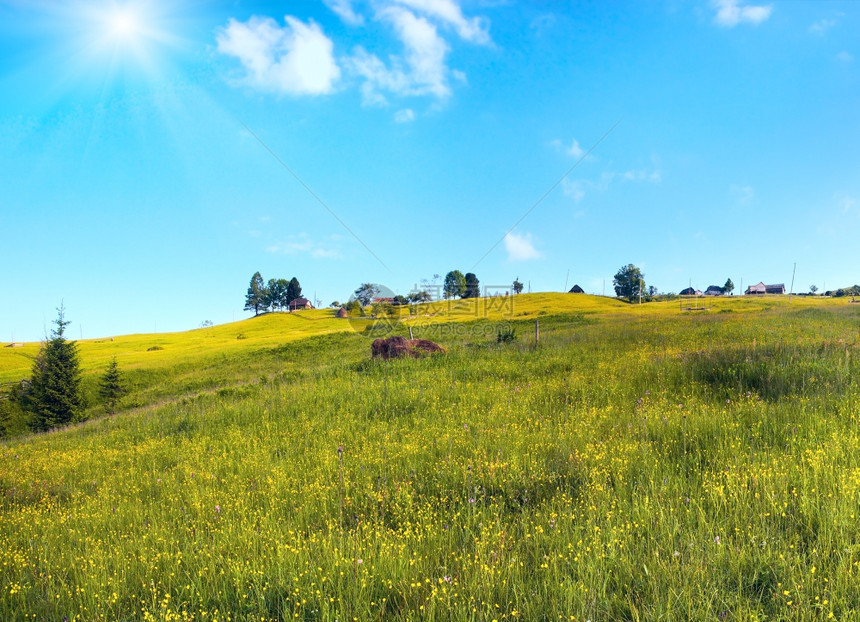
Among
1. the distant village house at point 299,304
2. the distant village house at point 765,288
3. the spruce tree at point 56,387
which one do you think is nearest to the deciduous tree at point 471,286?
the distant village house at point 299,304

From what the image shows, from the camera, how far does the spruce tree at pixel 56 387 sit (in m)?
32.8

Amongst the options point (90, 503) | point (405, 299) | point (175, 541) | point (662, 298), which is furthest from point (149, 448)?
point (662, 298)

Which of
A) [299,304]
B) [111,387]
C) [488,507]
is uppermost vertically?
[299,304]

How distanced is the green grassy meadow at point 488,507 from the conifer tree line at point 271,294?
5479 inches

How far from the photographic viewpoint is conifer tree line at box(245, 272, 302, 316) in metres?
142

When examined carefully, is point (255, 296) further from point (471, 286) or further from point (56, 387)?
point (56, 387)

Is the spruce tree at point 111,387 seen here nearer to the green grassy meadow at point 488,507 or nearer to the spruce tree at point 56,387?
the spruce tree at point 56,387

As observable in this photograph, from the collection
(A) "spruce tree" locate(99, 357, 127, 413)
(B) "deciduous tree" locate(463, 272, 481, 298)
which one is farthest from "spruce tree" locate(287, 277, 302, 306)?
(A) "spruce tree" locate(99, 357, 127, 413)

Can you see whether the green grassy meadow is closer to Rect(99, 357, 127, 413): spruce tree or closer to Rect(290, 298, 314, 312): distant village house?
Rect(99, 357, 127, 413): spruce tree

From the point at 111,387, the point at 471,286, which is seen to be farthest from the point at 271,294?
the point at 111,387

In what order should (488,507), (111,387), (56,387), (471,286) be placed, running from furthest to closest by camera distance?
(471,286)
(111,387)
(56,387)
(488,507)

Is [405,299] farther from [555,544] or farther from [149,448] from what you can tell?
[555,544]

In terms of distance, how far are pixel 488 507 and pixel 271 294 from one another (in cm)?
15069

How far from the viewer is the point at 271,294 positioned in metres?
145
